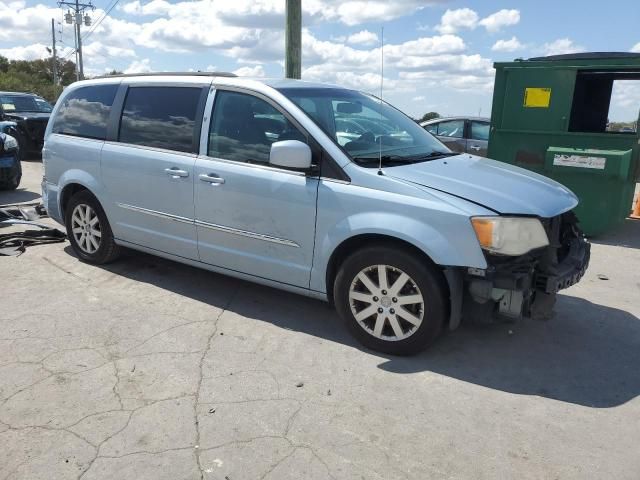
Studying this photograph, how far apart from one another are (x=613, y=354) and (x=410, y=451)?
198 cm

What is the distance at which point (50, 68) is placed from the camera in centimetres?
6431

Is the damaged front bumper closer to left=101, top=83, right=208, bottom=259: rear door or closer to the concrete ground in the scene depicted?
the concrete ground

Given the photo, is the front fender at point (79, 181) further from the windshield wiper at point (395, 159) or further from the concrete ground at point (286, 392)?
the windshield wiper at point (395, 159)

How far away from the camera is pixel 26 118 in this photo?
13.5m

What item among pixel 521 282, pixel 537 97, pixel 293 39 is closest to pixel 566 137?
pixel 537 97

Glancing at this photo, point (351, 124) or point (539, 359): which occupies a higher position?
point (351, 124)

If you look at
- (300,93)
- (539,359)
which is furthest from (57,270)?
(539,359)

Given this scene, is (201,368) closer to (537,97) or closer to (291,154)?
(291,154)

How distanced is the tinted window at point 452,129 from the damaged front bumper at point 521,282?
23.2 ft

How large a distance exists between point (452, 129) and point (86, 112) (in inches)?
289

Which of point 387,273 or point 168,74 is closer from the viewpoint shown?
point 387,273

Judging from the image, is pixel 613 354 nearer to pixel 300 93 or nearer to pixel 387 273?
pixel 387 273

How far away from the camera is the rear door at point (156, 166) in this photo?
4.46 meters

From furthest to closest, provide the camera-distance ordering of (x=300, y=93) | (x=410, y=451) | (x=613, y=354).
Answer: (x=300, y=93), (x=613, y=354), (x=410, y=451)
